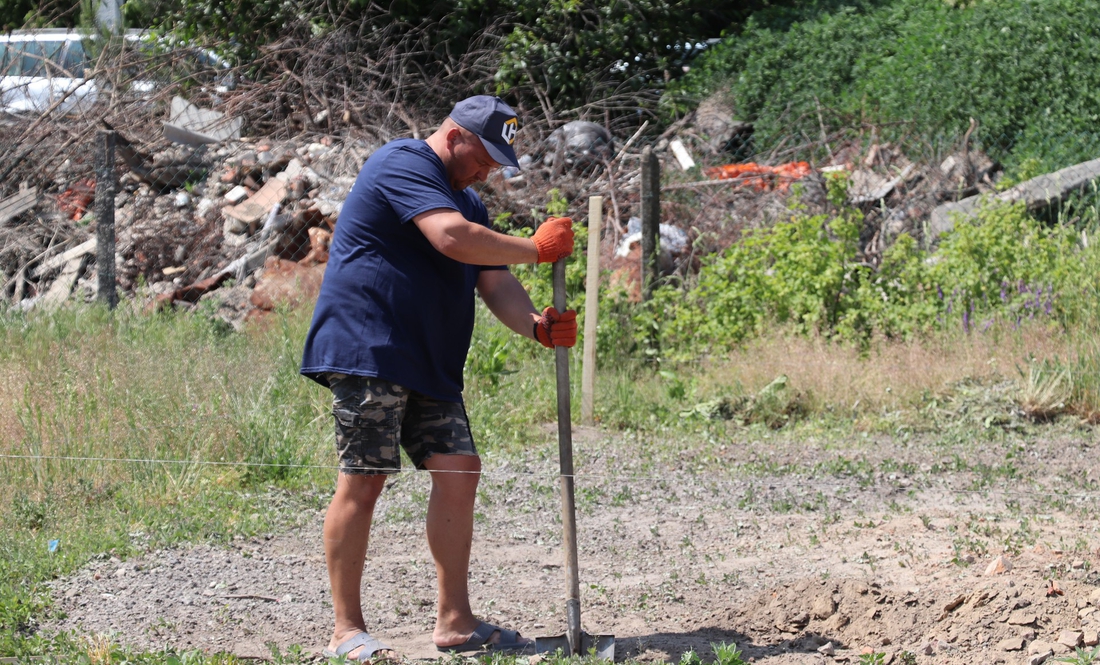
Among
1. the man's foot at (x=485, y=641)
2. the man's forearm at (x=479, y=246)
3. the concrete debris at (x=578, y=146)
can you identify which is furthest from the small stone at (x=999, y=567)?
the concrete debris at (x=578, y=146)

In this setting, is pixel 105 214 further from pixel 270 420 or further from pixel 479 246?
pixel 479 246

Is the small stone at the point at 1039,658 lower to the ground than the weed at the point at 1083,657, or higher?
lower

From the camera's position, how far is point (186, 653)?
11.0 feet

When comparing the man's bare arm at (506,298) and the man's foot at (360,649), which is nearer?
the man's foot at (360,649)

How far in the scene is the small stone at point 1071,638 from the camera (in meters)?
3.31

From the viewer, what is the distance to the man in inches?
131

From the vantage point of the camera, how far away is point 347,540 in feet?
11.1

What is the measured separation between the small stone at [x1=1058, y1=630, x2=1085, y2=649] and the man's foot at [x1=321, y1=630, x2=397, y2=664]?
2064 mm

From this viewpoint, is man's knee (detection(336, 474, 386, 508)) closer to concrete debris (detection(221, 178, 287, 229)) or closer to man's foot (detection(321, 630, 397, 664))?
man's foot (detection(321, 630, 397, 664))

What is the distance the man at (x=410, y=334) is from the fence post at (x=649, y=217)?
4.34m

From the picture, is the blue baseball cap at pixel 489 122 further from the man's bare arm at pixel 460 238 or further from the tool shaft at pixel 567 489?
the tool shaft at pixel 567 489

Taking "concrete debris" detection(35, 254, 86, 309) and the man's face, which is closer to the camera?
the man's face

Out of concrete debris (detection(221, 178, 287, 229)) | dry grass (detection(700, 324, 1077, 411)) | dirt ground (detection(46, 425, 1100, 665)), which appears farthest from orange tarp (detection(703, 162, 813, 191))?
concrete debris (detection(221, 178, 287, 229))

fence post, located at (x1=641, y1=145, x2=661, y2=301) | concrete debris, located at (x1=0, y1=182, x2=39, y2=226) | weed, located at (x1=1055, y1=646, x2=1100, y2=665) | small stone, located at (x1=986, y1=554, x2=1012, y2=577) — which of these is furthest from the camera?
concrete debris, located at (x1=0, y1=182, x2=39, y2=226)
